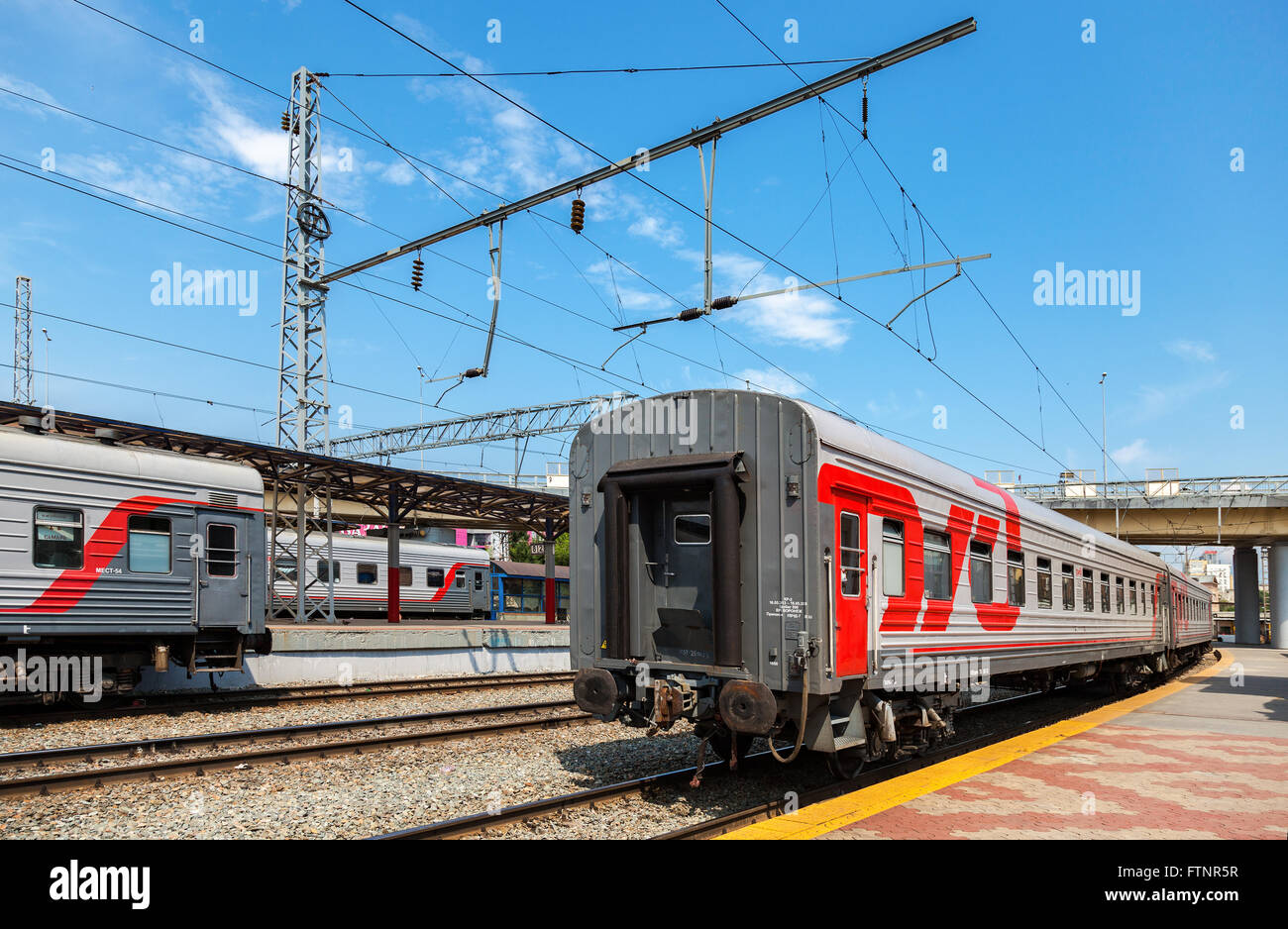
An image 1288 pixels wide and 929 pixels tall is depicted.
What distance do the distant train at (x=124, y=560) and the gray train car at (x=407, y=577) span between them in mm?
14751

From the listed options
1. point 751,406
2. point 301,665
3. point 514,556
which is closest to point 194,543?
point 301,665

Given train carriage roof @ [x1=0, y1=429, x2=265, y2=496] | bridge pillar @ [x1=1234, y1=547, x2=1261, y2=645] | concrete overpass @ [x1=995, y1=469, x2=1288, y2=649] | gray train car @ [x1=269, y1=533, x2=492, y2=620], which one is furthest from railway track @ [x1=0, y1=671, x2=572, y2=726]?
bridge pillar @ [x1=1234, y1=547, x2=1261, y2=645]

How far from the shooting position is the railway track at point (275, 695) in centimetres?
1217

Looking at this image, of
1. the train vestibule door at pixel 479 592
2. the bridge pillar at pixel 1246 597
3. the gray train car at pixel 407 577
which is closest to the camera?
the gray train car at pixel 407 577

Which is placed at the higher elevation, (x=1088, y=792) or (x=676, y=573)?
(x=676, y=573)

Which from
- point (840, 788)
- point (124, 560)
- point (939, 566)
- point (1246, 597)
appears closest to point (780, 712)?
point (840, 788)

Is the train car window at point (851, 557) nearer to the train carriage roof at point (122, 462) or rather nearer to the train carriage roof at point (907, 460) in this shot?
the train carriage roof at point (907, 460)

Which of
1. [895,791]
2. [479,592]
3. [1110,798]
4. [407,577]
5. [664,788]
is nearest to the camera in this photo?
[895,791]

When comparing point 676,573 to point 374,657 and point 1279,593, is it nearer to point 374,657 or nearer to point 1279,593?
point 374,657

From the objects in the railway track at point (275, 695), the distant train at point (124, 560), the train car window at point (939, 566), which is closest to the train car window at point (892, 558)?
the train car window at point (939, 566)

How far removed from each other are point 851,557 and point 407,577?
100 feet

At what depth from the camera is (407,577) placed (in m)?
35.8

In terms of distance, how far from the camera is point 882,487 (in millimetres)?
8430
